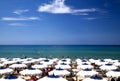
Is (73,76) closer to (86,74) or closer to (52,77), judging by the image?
(86,74)

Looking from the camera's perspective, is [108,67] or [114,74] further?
[108,67]

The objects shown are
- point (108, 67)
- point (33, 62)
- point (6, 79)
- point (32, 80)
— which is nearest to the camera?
point (6, 79)

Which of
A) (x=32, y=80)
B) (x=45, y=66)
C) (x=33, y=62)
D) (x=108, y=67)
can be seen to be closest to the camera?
(x=32, y=80)

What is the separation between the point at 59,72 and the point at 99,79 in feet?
13.7

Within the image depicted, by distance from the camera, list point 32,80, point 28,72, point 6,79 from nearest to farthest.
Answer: point 6,79 → point 32,80 → point 28,72

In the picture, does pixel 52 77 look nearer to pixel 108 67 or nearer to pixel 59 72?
pixel 59 72

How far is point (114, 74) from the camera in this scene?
16.3 meters

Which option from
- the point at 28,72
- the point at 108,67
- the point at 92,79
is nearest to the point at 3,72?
the point at 28,72

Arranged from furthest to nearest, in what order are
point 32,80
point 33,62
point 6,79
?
point 33,62 < point 32,80 < point 6,79

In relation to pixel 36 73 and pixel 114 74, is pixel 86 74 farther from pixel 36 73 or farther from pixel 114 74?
pixel 36 73

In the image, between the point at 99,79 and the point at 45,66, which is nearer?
the point at 99,79

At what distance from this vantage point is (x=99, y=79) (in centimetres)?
1334

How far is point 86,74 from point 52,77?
3.73 m

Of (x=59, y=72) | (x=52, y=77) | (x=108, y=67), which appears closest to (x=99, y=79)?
(x=52, y=77)
